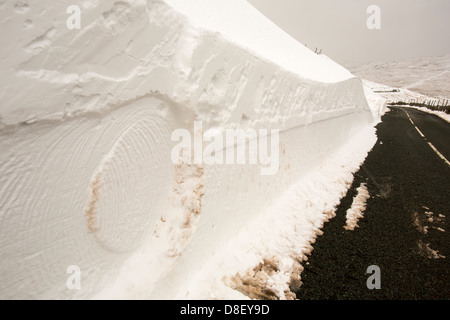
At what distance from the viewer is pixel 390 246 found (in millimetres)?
2611

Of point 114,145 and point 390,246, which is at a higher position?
point 114,145

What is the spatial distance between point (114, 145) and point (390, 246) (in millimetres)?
2886

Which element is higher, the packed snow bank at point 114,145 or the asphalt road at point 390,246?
the packed snow bank at point 114,145

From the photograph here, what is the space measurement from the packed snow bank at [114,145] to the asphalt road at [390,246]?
0.98m

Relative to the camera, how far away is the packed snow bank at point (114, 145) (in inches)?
34.9

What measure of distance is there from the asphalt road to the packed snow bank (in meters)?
0.98

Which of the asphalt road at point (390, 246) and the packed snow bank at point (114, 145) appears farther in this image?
the asphalt road at point (390, 246)

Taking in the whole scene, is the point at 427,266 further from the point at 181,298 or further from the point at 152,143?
the point at 152,143

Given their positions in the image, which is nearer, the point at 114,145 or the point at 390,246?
the point at 114,145

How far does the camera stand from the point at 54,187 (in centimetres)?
104
